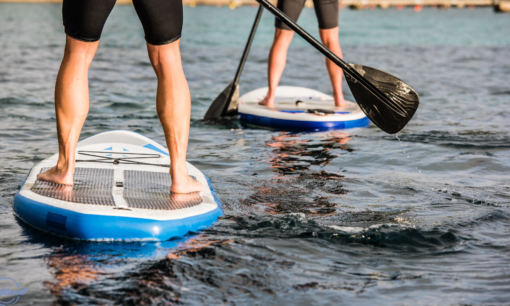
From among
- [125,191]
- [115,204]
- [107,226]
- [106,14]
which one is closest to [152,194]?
[125,191]

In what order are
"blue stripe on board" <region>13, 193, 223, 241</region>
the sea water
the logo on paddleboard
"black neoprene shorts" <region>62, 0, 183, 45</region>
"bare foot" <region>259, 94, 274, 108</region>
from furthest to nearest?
1. "bare foot" <region>259, 94, 274, 108</region>
2. "black neoprene shorts" <region>62, 0, 183, 45</region>
3. "blue stripe on board" <region>13, 193, 223, 241</region>
4. the sea water
5. the logo on paddleboard

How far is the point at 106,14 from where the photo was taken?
2576 millimetres

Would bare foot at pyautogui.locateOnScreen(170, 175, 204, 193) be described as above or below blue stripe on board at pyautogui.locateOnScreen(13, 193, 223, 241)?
above

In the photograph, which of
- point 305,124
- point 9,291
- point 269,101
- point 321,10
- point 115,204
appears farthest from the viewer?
point 269,101

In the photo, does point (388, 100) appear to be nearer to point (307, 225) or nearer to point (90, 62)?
point (307, 225)

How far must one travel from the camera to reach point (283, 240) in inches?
98.0

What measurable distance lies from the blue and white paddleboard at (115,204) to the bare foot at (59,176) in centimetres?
3

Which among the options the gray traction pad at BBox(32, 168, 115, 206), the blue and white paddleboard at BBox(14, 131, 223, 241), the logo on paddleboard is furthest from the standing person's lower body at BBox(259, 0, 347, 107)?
the logo on paddleboard

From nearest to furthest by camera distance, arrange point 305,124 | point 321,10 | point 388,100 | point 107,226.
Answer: point 107,226, point 388,100, point 305,124, point 321,10

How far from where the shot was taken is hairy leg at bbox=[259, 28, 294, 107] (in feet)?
17.5

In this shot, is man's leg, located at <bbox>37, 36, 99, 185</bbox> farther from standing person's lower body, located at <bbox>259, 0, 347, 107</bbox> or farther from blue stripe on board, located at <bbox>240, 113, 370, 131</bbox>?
standing person's lower body, located at <bbox>259, 0, 347, 107</bbox>

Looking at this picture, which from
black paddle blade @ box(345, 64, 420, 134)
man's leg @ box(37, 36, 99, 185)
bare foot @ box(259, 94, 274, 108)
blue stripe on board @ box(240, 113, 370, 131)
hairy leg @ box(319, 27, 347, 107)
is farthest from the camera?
bare foot @ box(259, 94, 274, 108)

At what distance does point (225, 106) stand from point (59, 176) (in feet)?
9.76

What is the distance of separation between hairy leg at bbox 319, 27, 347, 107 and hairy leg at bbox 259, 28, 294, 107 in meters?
0.33
